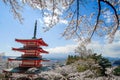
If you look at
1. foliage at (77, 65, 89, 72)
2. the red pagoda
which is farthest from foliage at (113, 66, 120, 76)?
the red pagoda

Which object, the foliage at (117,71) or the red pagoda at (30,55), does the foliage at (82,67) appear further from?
the red pagoda at (30,55)

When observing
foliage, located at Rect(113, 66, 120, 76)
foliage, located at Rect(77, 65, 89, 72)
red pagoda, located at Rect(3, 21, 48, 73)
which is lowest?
foliage, located at Rect(113, 66, 120, 76)

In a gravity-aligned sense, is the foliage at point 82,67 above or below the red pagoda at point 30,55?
below

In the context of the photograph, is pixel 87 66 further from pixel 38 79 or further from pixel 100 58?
pixel 38 79

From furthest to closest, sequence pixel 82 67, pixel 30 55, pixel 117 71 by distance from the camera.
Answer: pixel 30 55, pixel 82 67, pixel 117 71

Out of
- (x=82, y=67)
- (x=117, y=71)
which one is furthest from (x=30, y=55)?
(x=117, y=71)

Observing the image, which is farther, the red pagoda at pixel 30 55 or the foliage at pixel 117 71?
the red pagoda at pixel 30 55

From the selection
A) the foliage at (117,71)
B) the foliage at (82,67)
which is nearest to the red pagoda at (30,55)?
the foliage at (82,67)

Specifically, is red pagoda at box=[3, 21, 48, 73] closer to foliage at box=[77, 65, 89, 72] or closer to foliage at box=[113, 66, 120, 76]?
foliage at box=[77, 65, 89, 72]

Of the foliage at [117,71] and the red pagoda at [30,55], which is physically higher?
the red pagoda at [30,55]

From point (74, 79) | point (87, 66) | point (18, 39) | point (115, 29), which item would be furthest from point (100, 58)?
point (115, 29)

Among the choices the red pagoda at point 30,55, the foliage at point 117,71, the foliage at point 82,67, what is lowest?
the foliage at point 117,71

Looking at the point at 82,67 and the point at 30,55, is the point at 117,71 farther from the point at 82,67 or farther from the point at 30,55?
the point at 30,55

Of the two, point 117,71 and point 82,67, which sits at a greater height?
point 82,67
